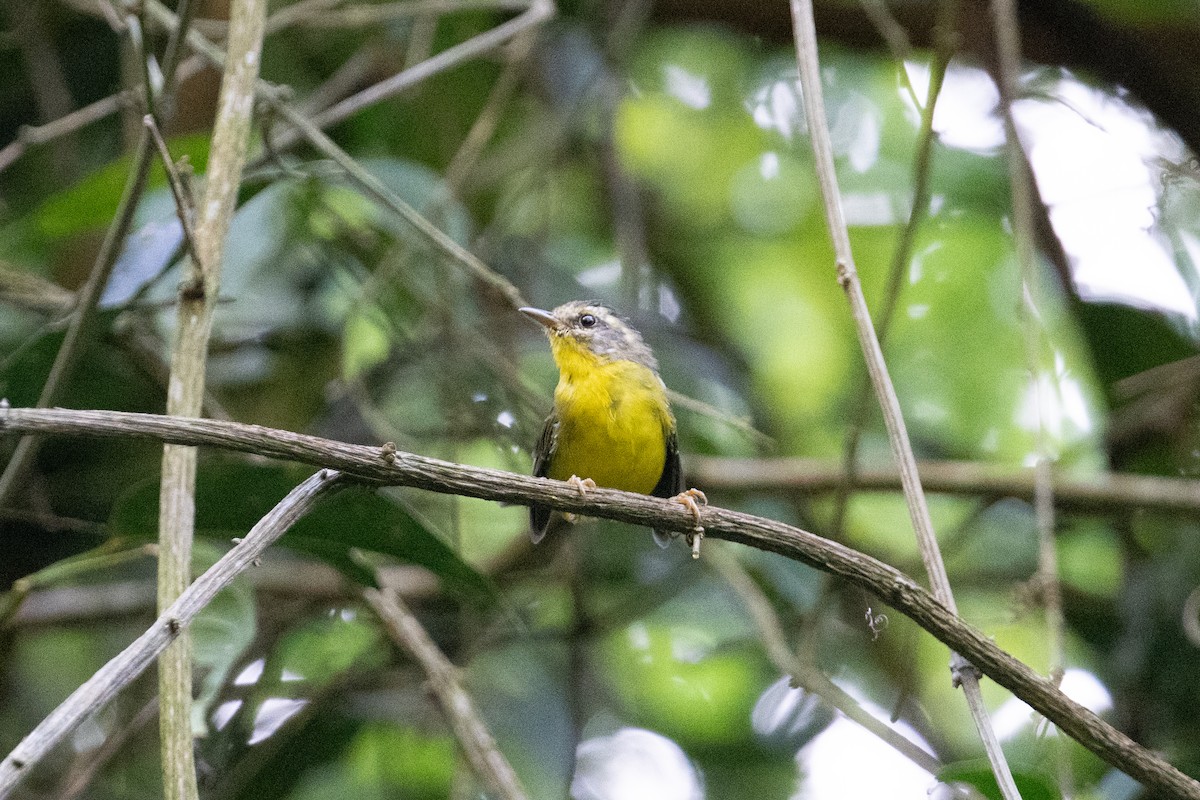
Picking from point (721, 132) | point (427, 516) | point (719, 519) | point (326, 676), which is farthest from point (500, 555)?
point (719, 519)

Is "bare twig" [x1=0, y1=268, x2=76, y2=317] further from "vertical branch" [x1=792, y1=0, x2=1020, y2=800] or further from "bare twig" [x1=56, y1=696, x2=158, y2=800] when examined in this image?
"vertical branch" [x1=792, y1=0, x2=1020, y2=800]

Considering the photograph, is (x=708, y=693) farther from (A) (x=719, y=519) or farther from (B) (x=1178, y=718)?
(A) (x=719, y=519)

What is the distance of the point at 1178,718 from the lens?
14.8ft

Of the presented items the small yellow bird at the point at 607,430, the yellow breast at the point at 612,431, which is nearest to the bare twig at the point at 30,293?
the small yellow bird at the point at 607,430

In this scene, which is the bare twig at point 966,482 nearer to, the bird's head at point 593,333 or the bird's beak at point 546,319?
the bird's head at point 593,333

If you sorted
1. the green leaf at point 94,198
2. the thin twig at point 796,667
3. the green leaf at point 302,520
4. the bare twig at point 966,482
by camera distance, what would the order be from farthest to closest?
the bare twig at point 966,482 → the green leaf at point 94,198 → the thin twig at point 796,667 → the green leaf at point 302,520

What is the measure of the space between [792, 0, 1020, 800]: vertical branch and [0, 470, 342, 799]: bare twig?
1132 mm

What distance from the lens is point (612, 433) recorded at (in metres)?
4.43

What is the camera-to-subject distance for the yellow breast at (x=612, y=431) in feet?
14.6

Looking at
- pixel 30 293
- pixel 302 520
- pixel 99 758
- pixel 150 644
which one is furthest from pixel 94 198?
pixel 150 644

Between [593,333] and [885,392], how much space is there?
2484 millimetres

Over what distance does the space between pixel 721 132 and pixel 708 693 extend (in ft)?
9.41

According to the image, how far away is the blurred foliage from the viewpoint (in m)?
4.29

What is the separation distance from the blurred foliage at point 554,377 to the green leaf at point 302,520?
0.41ft
